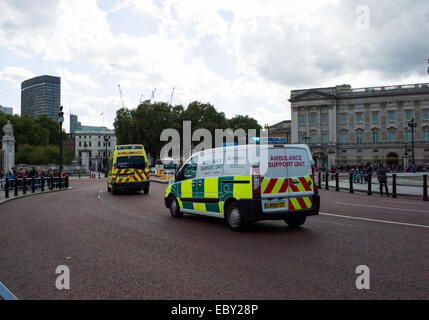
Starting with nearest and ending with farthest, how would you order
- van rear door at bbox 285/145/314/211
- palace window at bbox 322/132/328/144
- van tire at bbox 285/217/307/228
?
van rear door at bbox 285/145/314/211
van tire at bbox 285/217/307/228
palace window at bbox 322/132/328/144

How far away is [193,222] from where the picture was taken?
→ 10164mm

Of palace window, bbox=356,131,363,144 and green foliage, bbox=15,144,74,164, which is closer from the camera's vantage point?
green foliage, bbox=15,144,74,164

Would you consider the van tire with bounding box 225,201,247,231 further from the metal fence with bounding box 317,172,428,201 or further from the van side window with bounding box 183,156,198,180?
the metal fence with bounding box 317,172,428,201

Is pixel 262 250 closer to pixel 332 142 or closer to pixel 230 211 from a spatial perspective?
pixel 230 211

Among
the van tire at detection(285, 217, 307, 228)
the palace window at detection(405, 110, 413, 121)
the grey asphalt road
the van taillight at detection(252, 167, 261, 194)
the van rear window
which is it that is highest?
the palace window at detection(405, 110, 413, 121)

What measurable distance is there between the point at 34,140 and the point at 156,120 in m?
28.4

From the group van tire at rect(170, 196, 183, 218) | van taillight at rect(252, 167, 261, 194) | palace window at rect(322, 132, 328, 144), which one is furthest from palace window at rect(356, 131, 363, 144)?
van taillight at rect(252, 167, 261, 194)

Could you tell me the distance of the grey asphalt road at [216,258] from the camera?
4.49m

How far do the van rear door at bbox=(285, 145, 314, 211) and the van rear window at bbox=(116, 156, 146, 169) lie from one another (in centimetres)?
1374

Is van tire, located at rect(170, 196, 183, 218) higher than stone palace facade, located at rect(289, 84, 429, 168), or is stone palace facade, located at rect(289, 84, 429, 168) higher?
stone palace facade, located at rect(289, 84, 429, 168)

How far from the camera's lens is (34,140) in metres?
84.6

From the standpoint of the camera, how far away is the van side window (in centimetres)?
1018
